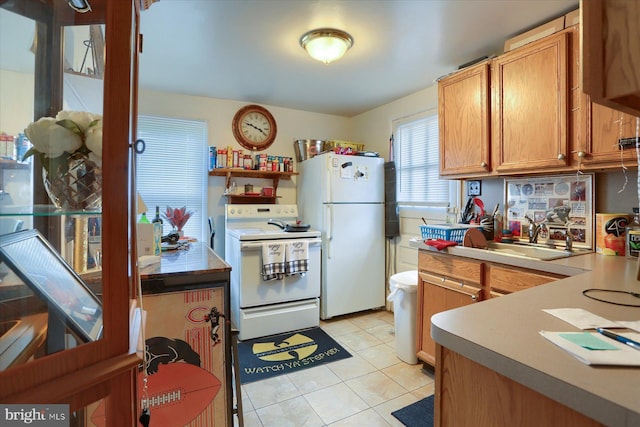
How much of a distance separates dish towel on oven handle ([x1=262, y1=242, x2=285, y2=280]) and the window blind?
152 cm

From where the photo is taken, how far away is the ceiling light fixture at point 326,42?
2.16 metres

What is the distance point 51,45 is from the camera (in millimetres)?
713

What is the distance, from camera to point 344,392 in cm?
210

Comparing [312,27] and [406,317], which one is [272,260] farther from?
[312,27]

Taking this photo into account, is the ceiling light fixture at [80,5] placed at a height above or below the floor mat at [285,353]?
above

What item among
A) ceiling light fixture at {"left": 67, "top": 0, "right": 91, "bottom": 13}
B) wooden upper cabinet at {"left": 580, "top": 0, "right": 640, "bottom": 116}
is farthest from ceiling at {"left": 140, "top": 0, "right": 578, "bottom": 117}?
wooden upper cabinet at {"left": 580, "top": 0, "right": 640, "bottom": 116}

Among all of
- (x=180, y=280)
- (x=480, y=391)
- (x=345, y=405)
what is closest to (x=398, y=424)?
(x=345, y=405)

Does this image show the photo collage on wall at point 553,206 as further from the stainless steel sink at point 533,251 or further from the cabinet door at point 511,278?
the cabinet door at point 511,278

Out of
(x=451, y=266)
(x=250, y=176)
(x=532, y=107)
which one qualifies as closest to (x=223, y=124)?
(x=250, y=176)

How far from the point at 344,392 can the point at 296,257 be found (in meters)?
1.25

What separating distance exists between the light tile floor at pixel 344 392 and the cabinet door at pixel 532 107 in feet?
5.37

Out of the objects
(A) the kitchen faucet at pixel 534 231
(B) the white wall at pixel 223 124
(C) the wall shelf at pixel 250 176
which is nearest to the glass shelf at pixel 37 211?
(A) the kitchen faucet at pixel 534 231

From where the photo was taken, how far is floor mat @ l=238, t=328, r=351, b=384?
2.39 metres

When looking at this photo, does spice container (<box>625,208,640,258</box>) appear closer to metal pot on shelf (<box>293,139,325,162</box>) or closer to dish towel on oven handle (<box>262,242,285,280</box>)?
dish towel on oven handle (<box>262,242,285,280</box>)
